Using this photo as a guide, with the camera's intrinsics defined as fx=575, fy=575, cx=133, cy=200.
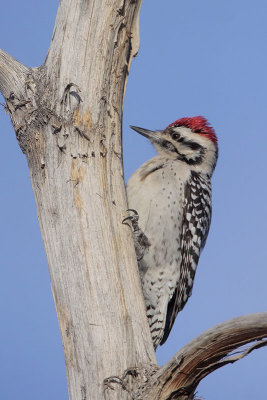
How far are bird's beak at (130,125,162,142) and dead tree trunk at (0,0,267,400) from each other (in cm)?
192

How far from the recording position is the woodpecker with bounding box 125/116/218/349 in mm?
5602

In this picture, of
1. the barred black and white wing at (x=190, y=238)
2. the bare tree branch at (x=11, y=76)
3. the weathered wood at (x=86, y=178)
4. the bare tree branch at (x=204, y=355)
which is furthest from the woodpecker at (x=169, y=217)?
the bare tree branch at (x=204, y=355)

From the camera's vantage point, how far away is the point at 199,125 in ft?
21.3

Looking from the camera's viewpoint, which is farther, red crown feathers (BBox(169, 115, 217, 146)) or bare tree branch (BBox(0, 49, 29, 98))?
red crown feathers (BBox(169, 115, 217, 146))

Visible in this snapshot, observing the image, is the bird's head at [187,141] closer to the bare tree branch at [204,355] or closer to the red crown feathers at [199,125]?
the red crown feathers at [199,125]

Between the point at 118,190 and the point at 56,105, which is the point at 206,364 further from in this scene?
the point at 56,105

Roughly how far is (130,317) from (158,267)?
200 centimetres

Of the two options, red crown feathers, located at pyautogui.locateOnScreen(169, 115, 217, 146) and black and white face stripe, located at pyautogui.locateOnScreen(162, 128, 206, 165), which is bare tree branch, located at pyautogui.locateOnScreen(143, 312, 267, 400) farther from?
red crown feathers, located at pyautogui.locateOnScreen(169, 115, 217, 146)

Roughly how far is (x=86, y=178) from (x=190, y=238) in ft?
7.22

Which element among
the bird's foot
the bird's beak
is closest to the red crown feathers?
Result: the bird's beak

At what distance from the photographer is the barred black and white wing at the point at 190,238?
19.3 ft

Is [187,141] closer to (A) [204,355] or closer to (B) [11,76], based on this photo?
(B) [11,76]

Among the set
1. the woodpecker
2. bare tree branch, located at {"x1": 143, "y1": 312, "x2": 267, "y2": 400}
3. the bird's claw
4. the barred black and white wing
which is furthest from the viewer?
the barred black and white wing

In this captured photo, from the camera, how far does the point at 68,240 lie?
12.7ft
